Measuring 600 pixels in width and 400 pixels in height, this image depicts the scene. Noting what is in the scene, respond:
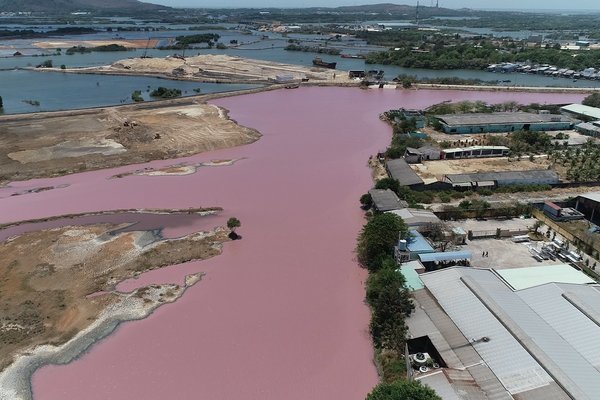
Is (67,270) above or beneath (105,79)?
beneath

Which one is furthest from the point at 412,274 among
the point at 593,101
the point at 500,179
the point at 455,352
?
the point at 593,101

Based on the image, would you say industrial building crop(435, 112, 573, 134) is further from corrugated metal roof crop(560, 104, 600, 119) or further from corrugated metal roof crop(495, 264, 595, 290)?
corrugated metal roof crop(495, 264, 595, 290)

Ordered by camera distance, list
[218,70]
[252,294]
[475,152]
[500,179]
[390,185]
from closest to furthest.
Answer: [252,294] < [390,185] < [500,179] < [475,152] < [218,70]

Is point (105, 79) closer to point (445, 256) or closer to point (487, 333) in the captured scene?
point (445, 256)

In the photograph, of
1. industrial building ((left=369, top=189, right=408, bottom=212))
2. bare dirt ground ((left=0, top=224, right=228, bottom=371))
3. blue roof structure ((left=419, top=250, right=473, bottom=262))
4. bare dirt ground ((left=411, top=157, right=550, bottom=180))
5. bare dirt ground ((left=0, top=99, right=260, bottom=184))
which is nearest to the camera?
bare dirt ground ((left=0, top=224, right=228, bottom=371))

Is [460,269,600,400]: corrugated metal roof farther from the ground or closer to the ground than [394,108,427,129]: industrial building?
closer to the ground

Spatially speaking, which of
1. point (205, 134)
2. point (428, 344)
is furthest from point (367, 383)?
point (205, 134)

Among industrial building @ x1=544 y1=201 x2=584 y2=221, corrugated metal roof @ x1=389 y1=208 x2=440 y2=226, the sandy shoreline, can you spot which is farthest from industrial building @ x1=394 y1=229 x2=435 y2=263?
the sandy shoreline
